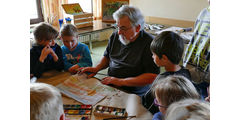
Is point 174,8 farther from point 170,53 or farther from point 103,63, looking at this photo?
point 170,53

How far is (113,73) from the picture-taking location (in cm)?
179

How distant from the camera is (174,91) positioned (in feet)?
2.71

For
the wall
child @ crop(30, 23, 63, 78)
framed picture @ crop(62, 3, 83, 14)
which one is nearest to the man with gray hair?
child @ crop(30, 23, 63, 78)

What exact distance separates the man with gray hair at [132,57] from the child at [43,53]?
29cm

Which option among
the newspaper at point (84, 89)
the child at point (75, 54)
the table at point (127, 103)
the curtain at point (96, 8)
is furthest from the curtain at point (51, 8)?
the table at point (127, 103)

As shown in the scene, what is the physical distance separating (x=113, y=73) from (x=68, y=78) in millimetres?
449

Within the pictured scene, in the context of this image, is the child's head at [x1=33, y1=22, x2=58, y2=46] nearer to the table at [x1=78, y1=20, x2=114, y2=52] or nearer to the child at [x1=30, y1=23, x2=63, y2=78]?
the child at [x1=30, y1=23, x2=63, y2=78]

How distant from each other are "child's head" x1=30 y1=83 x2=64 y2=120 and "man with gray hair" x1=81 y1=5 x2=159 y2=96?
82 cm

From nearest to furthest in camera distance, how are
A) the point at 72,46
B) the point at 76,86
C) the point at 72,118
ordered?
the point at 72,118 → the point at 76,86 → the point at 72,46

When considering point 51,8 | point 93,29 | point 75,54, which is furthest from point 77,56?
point 51,8

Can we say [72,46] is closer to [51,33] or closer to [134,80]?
[51,33]

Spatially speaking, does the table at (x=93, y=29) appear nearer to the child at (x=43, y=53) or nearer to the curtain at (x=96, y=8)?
the child at (x=43, y=53)

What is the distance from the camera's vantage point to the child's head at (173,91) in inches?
32.2
